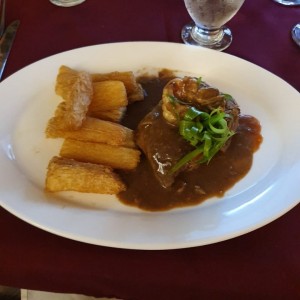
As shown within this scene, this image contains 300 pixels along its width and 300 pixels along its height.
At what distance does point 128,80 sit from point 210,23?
422 millimetres

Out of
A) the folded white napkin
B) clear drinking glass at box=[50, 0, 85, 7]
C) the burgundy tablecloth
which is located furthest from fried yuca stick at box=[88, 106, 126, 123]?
clear drinking glass at box=[50, 0, 85, 7]

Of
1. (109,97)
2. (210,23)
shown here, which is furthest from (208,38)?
(109,97)

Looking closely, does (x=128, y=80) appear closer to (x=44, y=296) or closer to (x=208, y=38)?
(x=208, y=38)

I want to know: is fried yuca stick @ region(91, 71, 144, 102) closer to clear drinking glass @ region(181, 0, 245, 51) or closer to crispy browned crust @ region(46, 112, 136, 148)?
crispy browned crust @ region(46, 112, 136, 148)

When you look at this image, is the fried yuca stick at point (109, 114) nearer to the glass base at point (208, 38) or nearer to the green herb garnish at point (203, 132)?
the green herb garnish at point (203, 132)

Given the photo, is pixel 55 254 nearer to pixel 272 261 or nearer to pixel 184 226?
pixel 184 226

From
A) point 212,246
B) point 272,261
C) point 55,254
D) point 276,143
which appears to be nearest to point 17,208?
point 55,254

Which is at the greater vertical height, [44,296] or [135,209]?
[135,209]

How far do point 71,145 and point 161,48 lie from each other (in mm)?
514

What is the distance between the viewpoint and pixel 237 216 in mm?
1024

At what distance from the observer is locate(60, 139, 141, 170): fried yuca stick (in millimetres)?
1173

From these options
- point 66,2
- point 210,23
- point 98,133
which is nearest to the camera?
point 98,133

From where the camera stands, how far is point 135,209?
1.09m

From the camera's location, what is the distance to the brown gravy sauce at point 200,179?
1.11 metres
